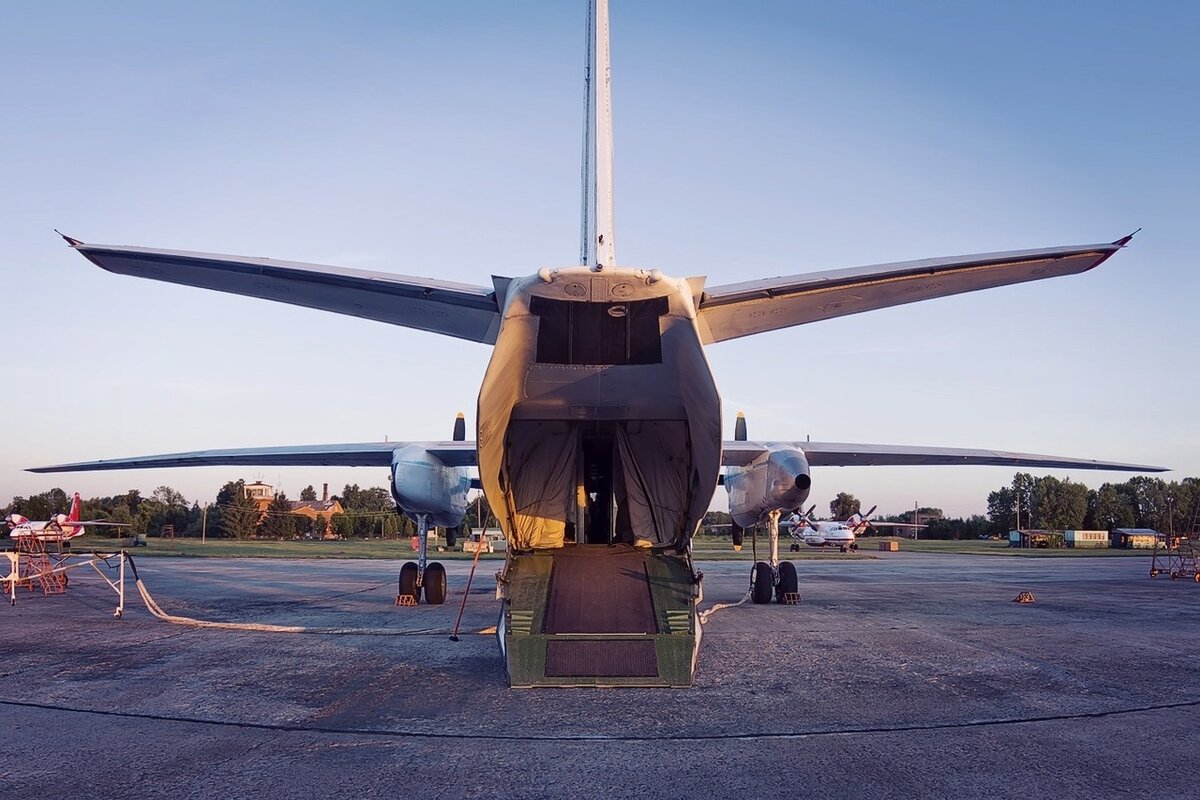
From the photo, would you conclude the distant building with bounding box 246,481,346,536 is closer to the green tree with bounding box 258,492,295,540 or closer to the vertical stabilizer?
the green tree with bounding box 258,492,295,540

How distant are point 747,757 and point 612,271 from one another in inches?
131

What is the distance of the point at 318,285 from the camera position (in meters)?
6.31

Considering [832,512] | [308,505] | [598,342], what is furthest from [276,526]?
[598,342]

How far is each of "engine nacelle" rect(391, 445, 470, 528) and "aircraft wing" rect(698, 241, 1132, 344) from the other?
5971 mm

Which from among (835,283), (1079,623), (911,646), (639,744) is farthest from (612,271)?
(1079,623)

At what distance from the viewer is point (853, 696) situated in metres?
6.06

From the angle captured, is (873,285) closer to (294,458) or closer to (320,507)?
(294,458)

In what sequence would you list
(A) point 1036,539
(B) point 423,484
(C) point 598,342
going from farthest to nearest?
(A) point 1036,539 → (B) point 423,484 → (C) point 598,342

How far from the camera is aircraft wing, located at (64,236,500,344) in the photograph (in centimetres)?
608

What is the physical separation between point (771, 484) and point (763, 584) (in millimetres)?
3149

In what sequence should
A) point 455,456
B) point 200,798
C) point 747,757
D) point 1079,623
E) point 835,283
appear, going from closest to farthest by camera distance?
1. point 200,798
2. point 747,757
3. point 835,283
4. point 1079,623
5. point 455,456

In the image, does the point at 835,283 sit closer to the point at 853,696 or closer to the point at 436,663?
the point at 853,696

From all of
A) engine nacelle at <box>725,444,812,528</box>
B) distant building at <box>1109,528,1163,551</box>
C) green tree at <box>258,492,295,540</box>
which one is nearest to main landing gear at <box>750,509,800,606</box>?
engine nacelle at <box>725,444,812,528</box>

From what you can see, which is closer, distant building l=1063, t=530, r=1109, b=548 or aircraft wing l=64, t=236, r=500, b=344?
aircraft wing l=64, t=236, r=500, b=344
